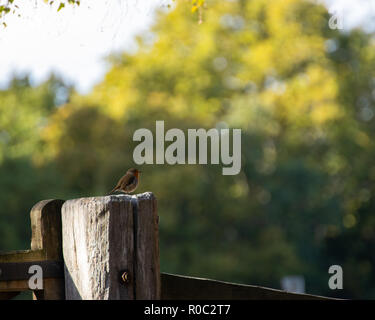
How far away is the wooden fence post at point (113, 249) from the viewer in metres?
4.30

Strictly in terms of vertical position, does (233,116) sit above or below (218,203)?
above

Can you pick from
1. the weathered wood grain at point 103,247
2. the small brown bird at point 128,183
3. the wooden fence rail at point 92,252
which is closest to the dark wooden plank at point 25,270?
the wooden fence rail at point 92,252

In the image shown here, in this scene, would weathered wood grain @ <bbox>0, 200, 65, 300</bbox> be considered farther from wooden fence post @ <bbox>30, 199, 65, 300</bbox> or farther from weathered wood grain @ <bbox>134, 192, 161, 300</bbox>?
weathered wood grain @ <bbox>134, 192, 161, 300</bbox>

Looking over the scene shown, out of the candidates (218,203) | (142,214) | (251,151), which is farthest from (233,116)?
(142,214)

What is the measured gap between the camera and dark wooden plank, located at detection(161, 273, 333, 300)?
4.70 m

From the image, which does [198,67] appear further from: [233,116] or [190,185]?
[190,185]

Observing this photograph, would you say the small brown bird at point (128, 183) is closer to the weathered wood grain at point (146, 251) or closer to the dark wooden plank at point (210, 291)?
the dark wooden plank at point (210, 291)

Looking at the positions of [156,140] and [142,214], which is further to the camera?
[156,140]

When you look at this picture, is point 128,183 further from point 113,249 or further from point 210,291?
point 113,249

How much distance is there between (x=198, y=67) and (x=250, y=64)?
11.9 ft

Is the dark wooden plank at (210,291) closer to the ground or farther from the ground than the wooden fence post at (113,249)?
closer to the ground

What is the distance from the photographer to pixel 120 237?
4.32 metres

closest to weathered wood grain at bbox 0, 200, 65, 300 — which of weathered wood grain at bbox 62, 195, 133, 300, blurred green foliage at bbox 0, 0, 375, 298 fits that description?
weathered wood grain at bbox 62, 195, 133, 300
